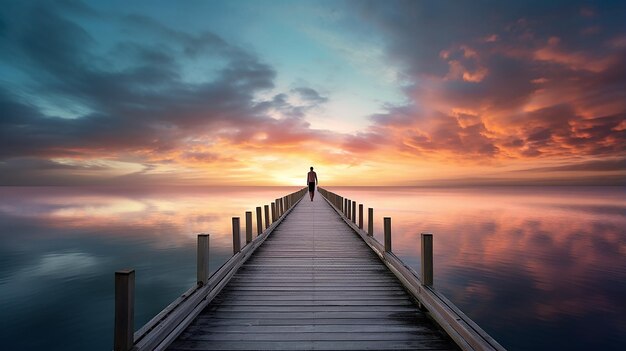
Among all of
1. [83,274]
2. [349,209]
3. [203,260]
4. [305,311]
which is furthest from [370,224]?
[83,274]

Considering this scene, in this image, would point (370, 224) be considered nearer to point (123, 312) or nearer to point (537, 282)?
point (123, 312)

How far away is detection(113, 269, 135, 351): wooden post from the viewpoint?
116 inches

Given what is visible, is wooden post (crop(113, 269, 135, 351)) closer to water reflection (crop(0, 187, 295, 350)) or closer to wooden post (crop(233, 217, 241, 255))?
wooden post (crop(233, 217, 241, 255))

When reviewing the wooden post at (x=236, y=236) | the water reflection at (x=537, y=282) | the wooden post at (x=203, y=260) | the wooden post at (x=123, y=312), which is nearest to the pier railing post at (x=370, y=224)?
the wooden post at (x=236, y=236)

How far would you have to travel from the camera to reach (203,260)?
16.3 feet

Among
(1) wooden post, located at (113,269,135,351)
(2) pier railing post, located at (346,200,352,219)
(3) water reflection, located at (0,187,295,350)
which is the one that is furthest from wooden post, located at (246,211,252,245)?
(2) pier railing post, located at (346,200,352,219)

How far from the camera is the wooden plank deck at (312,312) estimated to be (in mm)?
3697

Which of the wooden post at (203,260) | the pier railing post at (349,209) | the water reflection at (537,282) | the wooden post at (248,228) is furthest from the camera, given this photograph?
the pier railing post at (349,209)

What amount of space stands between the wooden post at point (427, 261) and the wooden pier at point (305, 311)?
0.05 ft

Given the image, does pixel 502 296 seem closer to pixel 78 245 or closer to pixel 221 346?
pixel 221 346

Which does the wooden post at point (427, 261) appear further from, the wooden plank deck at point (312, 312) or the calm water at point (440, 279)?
the calm water at point (440, 279)

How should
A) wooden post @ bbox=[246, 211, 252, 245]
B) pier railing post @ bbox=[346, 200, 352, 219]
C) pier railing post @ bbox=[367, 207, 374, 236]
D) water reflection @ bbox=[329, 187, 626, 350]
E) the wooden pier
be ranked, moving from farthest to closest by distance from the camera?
pier railing post @ bbox=[346, 200, 352, 219] → pier railing post @ bbox=[367, 207, 374, 236] → water reflection @ bbox=[329, 187, 626, 350] → wooden post @ bbox=[246, 211, 252, 245] → the wooden pier

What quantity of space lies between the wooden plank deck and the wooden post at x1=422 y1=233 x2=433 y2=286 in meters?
0.42

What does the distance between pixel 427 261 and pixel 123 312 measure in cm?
385
